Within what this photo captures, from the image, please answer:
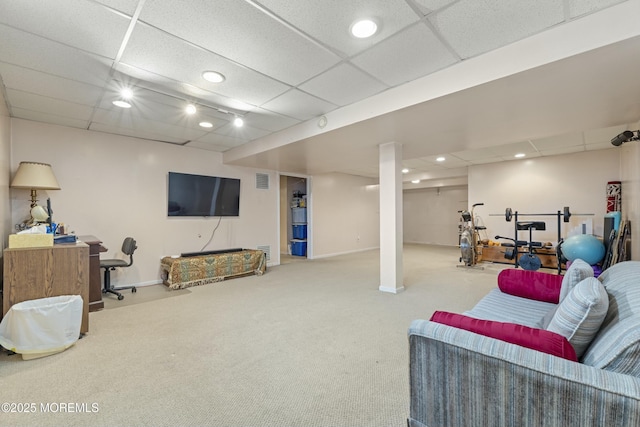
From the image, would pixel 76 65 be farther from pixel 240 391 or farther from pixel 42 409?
pixel 240 391

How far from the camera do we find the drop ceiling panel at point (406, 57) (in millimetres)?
2107

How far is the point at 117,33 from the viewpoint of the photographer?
204cm

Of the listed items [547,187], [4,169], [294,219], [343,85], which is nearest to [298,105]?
Result: [343,85]

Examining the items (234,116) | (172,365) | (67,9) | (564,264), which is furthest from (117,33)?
(564,264)

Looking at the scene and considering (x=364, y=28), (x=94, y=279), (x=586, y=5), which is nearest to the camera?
(x=586, y=5)

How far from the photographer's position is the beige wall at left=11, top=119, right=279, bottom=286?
13.1 ft

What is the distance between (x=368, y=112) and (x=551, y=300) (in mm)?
2439

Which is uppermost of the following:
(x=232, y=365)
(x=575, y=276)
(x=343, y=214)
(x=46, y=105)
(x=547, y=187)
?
(x=46, y=105)

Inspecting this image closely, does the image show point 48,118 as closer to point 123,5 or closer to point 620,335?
point 123,5

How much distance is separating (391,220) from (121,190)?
4.34 m

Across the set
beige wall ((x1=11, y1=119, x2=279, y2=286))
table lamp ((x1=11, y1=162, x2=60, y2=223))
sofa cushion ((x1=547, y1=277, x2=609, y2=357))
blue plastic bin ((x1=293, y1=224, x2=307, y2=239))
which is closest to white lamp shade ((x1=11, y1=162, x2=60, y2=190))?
table lamp ((x1=11, y1=162, x2=60, y2=223))

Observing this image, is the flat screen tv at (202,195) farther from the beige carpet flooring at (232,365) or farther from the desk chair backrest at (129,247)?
the beige carpet flooring at (232,365)

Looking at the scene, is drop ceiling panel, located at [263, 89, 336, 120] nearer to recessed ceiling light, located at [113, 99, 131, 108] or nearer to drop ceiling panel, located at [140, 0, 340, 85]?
drop ceiling panel, located at [140, 0, 340, 85]

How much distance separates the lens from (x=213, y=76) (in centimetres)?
268
